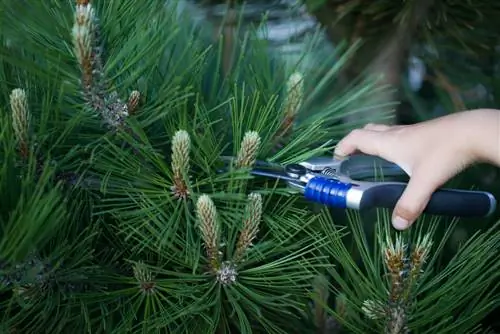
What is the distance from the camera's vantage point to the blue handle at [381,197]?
0.43m

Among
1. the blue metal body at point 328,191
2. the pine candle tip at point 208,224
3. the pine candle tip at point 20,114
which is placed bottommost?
the pine candle tip at point 208,224

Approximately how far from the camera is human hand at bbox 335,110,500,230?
1.43 ft

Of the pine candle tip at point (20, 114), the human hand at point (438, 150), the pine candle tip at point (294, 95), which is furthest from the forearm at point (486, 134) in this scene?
the pine candle tip at point (20, 114)

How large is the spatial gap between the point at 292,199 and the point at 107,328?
0.15 m

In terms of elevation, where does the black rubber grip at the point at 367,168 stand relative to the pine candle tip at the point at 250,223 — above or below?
above

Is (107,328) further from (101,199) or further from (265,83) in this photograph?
(265,83)

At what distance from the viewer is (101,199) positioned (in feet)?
1.57

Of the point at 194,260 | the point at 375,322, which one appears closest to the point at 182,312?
the point at 194,260

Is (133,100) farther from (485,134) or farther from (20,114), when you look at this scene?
(485,134)

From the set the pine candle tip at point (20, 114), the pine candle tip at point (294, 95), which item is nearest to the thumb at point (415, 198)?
the pine candle tip at point (294, 95)

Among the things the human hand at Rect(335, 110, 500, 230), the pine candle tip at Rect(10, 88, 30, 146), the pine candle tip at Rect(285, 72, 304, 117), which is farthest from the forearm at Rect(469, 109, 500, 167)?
the pine candle tip at Rect(10, 88, 30, 146)

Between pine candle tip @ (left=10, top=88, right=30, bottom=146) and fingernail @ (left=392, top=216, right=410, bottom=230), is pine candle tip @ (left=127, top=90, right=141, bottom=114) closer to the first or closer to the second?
pine candle tip @ (left=10, top=88, right=30, bottom=146)

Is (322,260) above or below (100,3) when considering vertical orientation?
below

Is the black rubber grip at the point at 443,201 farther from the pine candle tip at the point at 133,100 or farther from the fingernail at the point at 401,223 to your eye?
the pine candle tip at the point at 133,100
